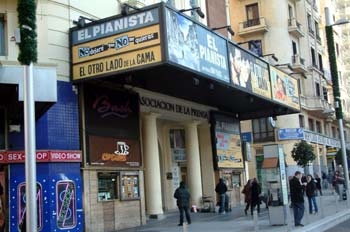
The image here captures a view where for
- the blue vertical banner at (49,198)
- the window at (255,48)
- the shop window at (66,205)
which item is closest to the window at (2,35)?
the blue vertical banner at (49,198)

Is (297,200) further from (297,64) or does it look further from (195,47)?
(297,64)

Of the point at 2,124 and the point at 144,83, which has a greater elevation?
the point at 144,83

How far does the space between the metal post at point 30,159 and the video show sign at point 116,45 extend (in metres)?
5.45

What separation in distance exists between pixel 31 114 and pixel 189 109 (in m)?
16.3

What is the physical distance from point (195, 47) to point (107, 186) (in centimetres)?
593

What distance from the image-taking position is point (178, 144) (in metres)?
28.9

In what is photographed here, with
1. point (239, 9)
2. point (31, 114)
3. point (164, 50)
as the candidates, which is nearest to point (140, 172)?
point (164, 50)

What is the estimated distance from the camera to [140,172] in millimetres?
20703

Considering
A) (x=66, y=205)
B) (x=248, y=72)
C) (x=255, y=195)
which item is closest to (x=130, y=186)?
(x=66, y=205)

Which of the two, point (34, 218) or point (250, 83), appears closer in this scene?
point (34, 218)

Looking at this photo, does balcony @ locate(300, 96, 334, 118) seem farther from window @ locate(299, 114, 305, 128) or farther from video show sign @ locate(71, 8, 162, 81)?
video show sign @ locate(71, 8, 162, 81)

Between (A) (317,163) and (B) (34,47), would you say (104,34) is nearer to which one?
(B) (34,47)

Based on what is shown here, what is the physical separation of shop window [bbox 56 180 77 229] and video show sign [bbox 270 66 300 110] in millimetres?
12039

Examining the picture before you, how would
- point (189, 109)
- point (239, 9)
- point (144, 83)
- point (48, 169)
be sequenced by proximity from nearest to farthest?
point (48, 169) → point (144, 83) → point (189, 109) → point (239, 9)
